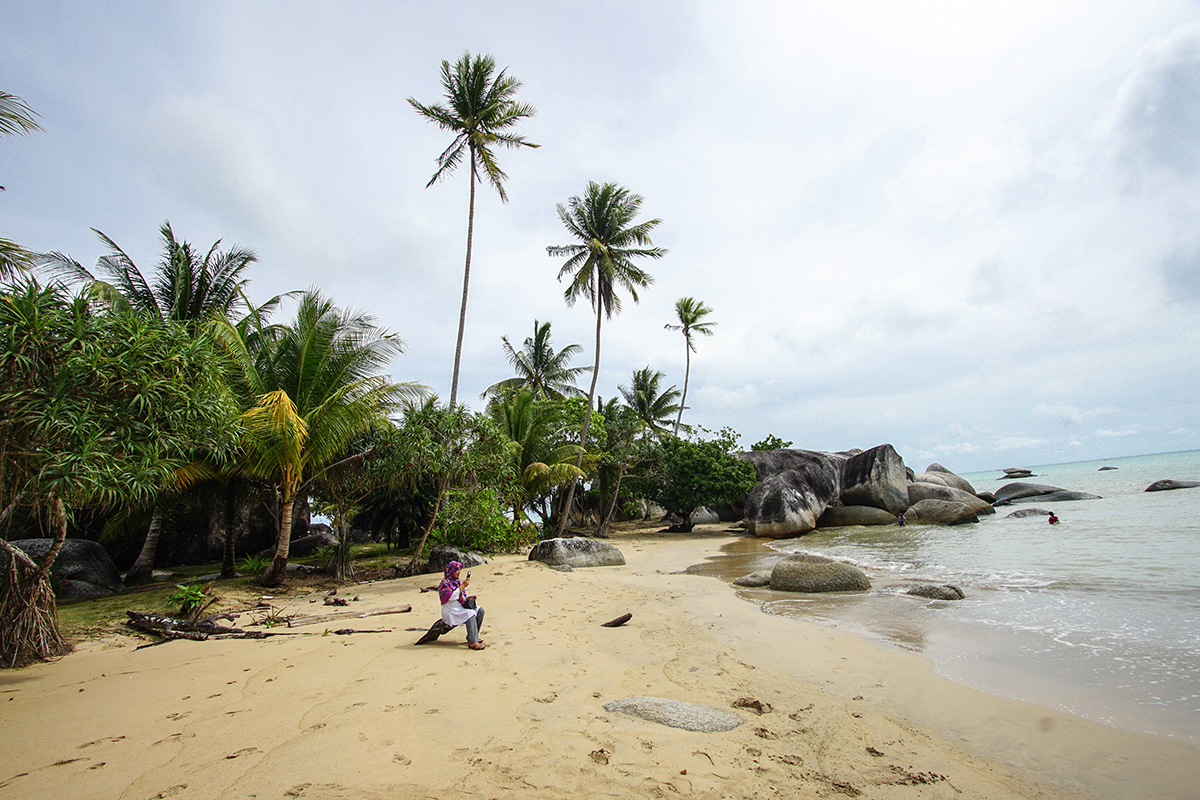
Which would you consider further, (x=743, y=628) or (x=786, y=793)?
(x=743, y=628)

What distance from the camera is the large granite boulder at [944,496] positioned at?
24906 millimetres

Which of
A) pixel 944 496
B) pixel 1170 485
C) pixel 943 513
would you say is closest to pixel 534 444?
pixel 943 513

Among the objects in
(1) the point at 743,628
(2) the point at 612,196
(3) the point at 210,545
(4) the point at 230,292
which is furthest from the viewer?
(2) the point at 612,196

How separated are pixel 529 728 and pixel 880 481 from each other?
26.8 meters

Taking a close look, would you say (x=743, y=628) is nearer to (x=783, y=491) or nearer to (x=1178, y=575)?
(x=1178, y=575)

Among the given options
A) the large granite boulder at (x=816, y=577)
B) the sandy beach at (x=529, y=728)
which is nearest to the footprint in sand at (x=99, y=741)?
the sandy beach at (x=529, y=728)

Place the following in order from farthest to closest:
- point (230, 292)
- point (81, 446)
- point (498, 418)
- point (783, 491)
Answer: point (783, 491), point (498, 418), point (230, 292), point (81, 446)

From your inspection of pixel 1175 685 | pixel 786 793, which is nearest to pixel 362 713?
pixel 786 793

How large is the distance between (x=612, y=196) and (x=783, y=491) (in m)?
15.4

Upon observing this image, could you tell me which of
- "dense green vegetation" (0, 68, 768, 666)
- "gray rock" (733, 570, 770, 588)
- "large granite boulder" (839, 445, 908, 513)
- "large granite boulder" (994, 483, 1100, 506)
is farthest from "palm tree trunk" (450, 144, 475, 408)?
"large granite boulder" (994, 483, 1100, 506)

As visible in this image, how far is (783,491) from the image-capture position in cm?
2525

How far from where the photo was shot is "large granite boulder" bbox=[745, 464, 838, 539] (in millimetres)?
24531

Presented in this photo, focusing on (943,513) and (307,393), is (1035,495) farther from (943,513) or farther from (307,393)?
(307,393)

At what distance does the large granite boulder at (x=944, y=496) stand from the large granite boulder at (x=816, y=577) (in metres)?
18.3
